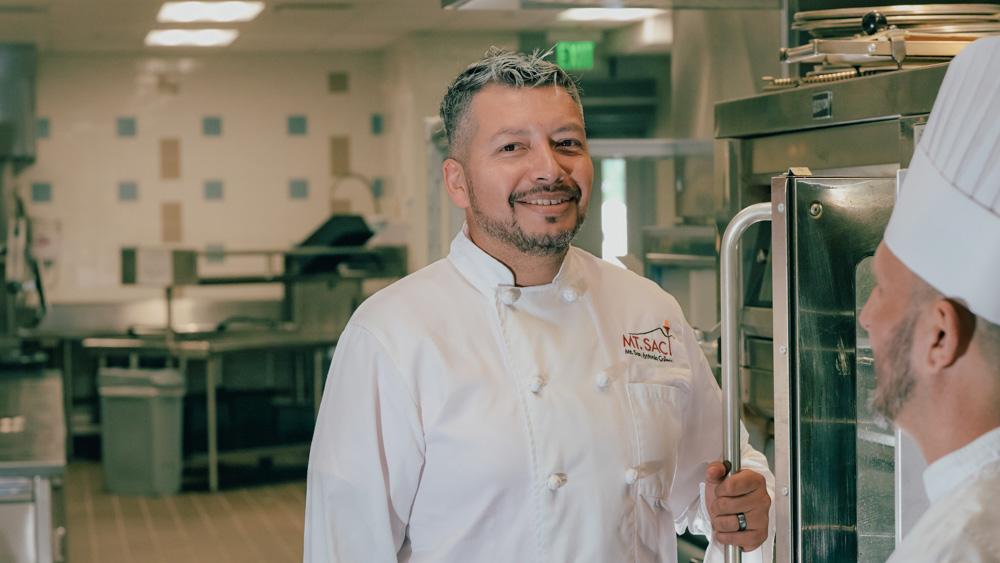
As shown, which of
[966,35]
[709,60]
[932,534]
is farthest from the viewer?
[709,60]

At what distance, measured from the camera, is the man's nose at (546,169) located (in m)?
1.32

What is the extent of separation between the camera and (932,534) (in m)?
0.74

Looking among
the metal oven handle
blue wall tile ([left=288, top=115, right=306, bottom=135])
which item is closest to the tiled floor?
blue wall tile ([left=288, top=115, right=306, bottom=135])

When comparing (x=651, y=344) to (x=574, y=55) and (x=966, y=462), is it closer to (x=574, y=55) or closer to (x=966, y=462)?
(x=966, y=462)

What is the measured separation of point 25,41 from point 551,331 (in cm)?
542

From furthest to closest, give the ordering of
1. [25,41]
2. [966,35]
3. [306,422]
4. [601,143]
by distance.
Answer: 1. [306,422]
2. [25,41]
3. [601,143]
4. [966,35]

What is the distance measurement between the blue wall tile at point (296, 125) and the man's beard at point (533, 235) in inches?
219

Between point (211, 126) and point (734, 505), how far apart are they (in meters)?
5.66

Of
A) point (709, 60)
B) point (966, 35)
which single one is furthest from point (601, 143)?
point (966, 35)

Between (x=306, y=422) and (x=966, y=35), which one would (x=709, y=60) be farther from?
(x=306, y=422)

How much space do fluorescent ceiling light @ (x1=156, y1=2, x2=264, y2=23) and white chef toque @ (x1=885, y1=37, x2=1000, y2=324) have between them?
5.67 meters

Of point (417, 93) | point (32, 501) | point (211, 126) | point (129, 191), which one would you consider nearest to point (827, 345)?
point (32, 501)

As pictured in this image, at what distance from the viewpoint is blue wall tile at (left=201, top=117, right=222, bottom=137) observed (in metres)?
6.41

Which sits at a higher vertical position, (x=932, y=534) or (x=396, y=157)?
(x=396, y=157)
